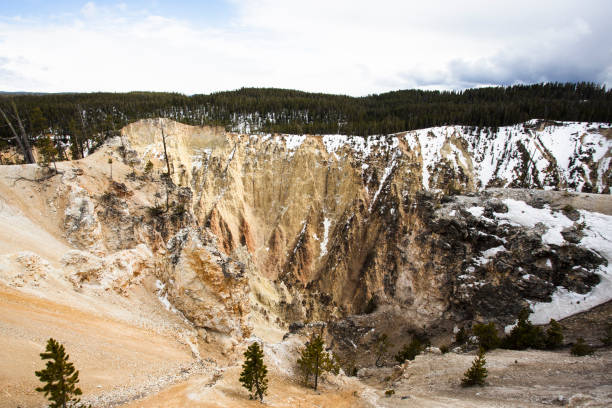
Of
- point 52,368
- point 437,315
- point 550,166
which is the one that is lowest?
point 437,315

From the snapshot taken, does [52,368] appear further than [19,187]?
No

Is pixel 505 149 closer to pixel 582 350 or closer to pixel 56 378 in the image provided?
pixel 582 350

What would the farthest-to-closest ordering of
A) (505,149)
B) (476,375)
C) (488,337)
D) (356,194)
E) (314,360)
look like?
(505,149), (356,194), (488,337), (314,360), (476,375)

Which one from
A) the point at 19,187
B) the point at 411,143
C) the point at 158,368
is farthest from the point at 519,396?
the point at 411,143

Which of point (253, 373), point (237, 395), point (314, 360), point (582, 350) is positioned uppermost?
point (253, 373)

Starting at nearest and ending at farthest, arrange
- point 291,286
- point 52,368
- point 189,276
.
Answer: point 52,368, point 189,276, point 291,286

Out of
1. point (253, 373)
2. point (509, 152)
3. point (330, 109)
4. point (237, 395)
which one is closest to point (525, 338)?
point (253, 373)

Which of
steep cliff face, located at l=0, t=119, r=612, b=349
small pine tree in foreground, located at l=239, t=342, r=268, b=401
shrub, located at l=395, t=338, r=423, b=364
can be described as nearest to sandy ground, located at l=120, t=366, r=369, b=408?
small pine tree in foreground, located at l=239, t=342, r=268, b=401

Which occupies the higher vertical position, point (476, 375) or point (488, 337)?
point (476, 375)

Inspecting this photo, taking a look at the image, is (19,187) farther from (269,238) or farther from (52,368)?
(269,238)
